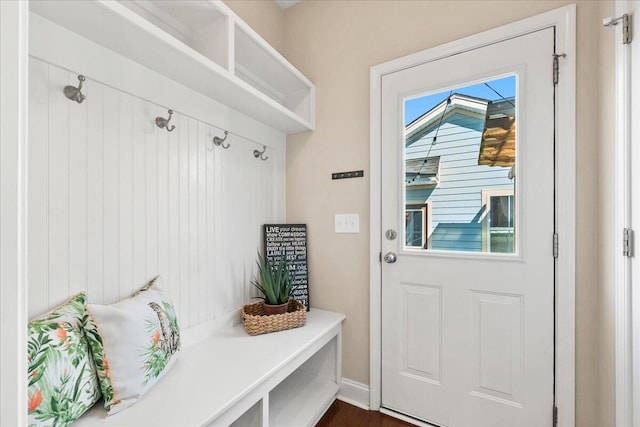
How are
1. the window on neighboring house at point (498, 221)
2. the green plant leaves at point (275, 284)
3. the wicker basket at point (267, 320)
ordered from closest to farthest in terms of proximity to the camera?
1. the window on neighboring house at point (498, 221)
2. the wicker basket at point (267, 320)
3. the green plant leaves at point (275, 284)

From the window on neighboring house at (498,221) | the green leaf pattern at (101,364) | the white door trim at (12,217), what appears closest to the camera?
the white door trim at (12,217)

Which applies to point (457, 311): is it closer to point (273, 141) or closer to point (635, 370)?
point (635, 370)

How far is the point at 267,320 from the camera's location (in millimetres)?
1548

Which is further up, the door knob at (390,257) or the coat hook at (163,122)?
the coat hook at (163,122)

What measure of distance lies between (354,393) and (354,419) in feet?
0.54

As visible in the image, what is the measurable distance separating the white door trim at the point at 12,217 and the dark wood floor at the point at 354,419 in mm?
1559

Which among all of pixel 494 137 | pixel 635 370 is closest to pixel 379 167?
pixel 494 137

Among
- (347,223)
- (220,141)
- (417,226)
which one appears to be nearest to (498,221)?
(417,226)

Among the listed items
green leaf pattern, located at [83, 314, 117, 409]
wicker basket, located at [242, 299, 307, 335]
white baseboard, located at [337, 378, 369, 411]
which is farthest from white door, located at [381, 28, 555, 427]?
green leaf pattern, located at [83, 314, 117, 409]

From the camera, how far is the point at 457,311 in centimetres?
151

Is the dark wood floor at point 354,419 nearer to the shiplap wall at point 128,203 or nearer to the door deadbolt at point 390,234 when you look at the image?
the shiplap wall at point 128,203

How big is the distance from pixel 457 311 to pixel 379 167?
2.96ft

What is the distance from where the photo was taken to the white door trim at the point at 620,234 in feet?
3.15

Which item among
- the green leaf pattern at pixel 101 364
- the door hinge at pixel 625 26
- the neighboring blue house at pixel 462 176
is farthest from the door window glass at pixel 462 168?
the green leaf pattern at pixel 101 364
